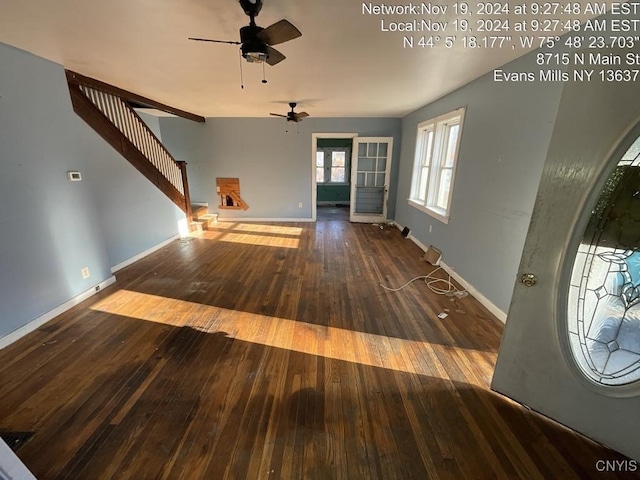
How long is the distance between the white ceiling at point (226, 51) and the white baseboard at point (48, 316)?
92.4 inches

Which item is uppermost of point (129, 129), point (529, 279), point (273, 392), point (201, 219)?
point (129, 129)

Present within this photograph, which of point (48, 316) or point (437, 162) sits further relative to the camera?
point (437, 162)

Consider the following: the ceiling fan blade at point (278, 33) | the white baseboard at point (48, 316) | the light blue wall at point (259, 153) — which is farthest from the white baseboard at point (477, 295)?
the white baseboard at point (48, 316)

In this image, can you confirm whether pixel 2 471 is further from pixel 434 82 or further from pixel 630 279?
pixel 434 82

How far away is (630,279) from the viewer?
130 centimetres

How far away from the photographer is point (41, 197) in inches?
94.6

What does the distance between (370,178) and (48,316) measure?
5.99 meters

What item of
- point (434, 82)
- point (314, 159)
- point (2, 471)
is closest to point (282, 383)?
point (2, 471)

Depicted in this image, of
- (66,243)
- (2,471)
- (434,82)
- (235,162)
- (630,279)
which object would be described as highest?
(434,82)

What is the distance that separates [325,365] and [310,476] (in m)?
0.75

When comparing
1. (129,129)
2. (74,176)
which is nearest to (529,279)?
(74,176)

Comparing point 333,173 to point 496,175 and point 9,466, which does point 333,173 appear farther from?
point 9,466

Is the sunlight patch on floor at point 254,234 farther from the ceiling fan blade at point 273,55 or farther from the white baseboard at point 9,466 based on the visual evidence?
the white baseboard at point 9,466

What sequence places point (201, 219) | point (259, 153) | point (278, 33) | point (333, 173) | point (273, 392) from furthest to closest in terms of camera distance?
1. point (333, 173)
2. point (259, 153)
3. point (201, 219)
4. point (273, 392)
5. point (278, 33)
